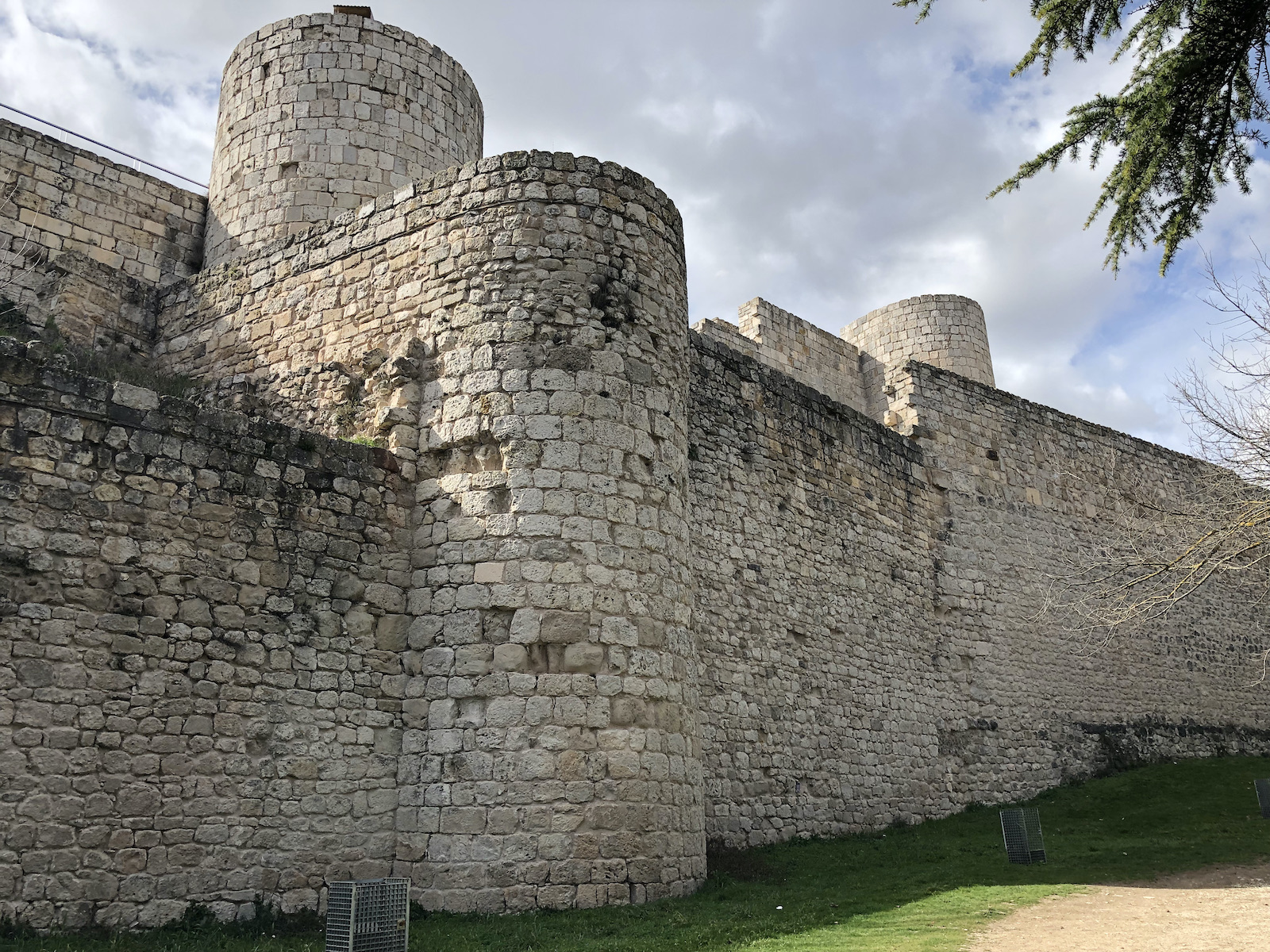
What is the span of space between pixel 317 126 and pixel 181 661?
858cm

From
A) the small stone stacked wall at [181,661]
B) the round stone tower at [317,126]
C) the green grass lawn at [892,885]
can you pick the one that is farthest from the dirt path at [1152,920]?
the round stone tower at [317,126]

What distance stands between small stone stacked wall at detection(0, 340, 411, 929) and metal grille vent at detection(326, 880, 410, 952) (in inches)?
56.8

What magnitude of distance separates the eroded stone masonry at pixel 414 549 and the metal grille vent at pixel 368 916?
4.28 ft

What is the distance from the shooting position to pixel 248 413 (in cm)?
1059

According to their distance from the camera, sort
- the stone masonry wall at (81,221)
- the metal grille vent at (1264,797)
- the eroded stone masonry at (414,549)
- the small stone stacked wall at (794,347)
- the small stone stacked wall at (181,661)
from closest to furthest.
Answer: the small stone stacked wall at (181,661), the eroded stone masonry at (414,549), the stone masonry wall at (81,221), the metal grille vent at (1264,797), the small stone stacked wall at (794,347)

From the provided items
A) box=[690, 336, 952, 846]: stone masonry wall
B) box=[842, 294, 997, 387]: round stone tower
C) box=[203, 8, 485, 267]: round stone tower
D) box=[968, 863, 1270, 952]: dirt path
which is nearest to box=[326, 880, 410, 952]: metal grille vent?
box=[968, 863, 1270, 952]: dirt path

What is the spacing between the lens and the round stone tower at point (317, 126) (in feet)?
44.2

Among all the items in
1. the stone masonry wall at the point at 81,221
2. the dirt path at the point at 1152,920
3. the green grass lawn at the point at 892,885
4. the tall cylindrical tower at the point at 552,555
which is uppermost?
the stone masonry wall at the point at 81,221

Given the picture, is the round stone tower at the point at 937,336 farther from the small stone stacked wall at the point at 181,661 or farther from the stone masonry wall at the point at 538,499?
the small stone stacked wall at the point at 181,661

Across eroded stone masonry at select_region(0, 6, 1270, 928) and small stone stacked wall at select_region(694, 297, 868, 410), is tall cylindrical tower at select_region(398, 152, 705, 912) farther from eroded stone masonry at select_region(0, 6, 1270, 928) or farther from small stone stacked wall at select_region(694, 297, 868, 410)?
small stone stacked wall at select_region(694, 297, 868, 410)

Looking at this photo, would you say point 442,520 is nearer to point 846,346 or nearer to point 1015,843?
point 1015,843

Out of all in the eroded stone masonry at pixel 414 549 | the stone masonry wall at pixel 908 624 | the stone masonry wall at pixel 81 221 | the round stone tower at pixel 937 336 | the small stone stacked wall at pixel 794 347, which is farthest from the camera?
the round stone tower at pixel 937 336

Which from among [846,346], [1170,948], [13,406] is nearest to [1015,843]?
[1170,948]

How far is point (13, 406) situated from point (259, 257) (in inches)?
189
